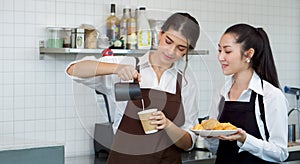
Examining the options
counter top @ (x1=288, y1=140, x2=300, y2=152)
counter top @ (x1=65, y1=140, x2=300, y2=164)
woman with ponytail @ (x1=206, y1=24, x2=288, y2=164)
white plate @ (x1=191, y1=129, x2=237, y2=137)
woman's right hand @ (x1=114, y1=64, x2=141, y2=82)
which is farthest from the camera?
counter top @ (x1=288, y1=140, x2=300, y2=152)

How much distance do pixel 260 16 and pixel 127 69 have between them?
2.58 m

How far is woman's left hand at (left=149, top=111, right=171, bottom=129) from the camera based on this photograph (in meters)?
1.75

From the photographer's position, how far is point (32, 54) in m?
3.01

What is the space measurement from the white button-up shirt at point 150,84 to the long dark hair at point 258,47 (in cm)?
30

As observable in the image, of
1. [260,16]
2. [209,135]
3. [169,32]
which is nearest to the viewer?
[169,32]

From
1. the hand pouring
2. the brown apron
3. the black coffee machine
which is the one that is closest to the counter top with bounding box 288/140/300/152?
the brown apron

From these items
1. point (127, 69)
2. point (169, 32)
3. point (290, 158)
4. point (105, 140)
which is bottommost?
point (290, 158)

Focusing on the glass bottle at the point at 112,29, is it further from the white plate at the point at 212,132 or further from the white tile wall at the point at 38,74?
the white tile wall at the point at 38,74

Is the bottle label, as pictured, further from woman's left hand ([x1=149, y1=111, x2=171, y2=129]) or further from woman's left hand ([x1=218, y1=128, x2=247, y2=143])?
woman's left hand ([x1=218, y1=128, x2=247, y2=143])

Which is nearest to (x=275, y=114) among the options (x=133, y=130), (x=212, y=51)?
(x=212, y=51)

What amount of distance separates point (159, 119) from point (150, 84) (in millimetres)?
124

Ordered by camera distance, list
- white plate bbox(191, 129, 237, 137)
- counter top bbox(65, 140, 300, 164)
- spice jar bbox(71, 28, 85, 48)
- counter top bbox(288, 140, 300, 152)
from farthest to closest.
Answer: counter top bbox(288, 140, 300, 152) → counter top bbox(65, 140, 300, 164) → spice jar bbox(71, 28, 85, 48) → white plate bbox(191, 129, 237, 137)

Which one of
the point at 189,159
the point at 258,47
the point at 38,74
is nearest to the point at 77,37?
the point at 38,74

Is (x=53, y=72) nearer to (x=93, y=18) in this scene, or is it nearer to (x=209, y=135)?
(x=93, y=18)
